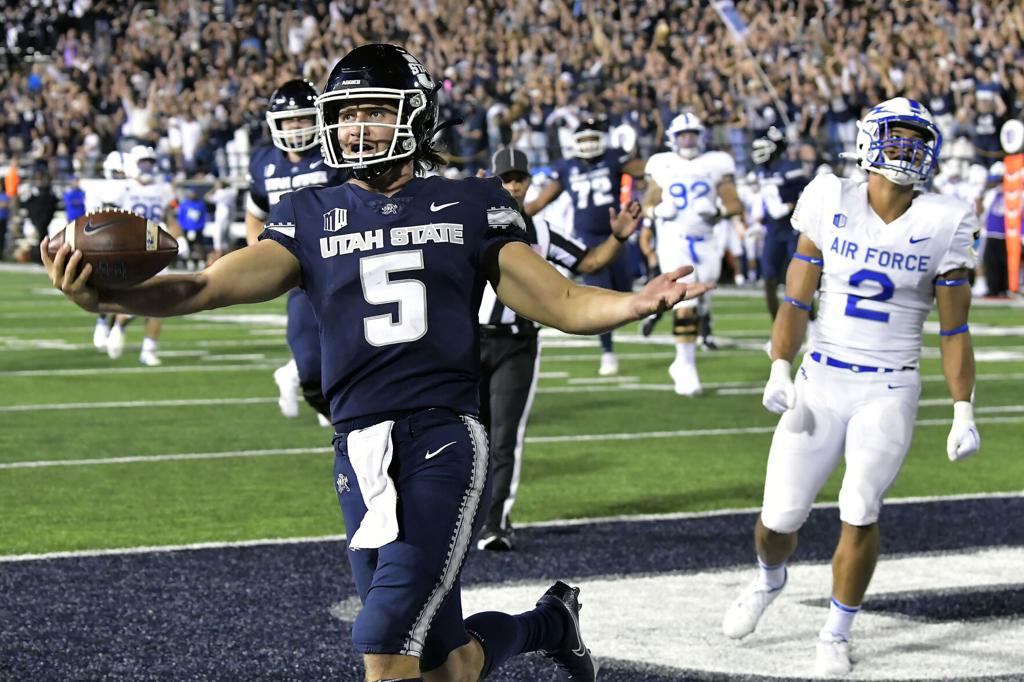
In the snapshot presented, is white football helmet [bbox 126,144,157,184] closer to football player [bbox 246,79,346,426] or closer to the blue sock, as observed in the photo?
football player [bbox 246,79,346,426]

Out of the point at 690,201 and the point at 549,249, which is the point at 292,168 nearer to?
the point at 549,249

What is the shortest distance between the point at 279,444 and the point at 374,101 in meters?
6.55

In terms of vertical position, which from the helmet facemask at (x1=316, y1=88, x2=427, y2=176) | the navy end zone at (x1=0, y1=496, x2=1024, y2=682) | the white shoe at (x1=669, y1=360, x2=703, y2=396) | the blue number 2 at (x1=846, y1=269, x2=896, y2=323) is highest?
the helmet facemask at (x1=316, y1=88, x2=427, y2=176)

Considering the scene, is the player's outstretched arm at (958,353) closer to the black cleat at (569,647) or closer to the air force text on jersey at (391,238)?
the black cleat at (569,647)

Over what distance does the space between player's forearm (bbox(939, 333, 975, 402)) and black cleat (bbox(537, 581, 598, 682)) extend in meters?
1.65

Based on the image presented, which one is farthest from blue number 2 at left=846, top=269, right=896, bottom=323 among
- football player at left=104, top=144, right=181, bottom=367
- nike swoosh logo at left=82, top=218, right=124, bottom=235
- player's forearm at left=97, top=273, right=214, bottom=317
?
football player at left=104, top=144, right=181, bottom=367

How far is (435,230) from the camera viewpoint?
408cm

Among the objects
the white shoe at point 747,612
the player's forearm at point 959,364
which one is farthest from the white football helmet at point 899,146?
the white shoe at point 747,612

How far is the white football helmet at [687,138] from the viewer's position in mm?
14078

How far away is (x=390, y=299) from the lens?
13.3 feet

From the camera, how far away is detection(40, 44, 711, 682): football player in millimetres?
3928

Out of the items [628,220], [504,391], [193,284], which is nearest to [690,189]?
[504,391]

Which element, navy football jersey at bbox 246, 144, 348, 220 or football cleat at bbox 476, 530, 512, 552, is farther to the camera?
navy football jersey at bbox 246, 144, 348, 220

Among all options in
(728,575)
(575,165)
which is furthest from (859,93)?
(728,575)
